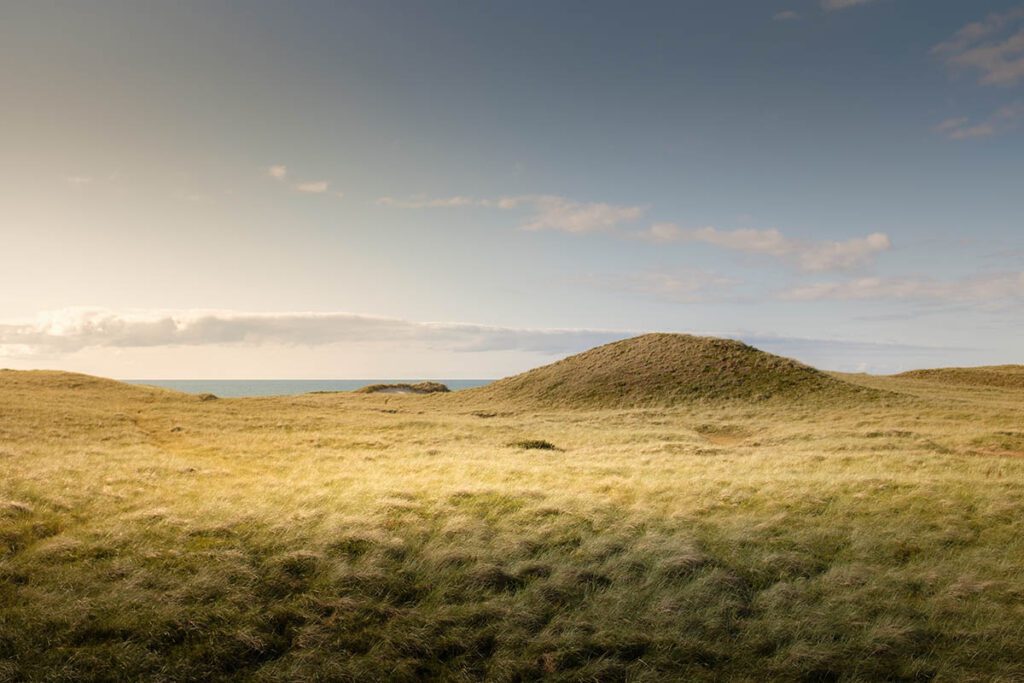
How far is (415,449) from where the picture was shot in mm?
29078

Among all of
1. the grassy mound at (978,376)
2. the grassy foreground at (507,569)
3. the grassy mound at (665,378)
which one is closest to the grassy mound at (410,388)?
the grassy mound at (665,378)

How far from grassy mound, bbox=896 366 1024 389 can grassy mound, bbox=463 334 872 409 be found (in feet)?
106

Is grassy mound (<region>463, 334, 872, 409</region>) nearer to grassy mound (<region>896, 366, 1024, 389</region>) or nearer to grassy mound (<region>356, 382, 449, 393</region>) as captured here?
grassy mound (<region>356, 382, 449, 393</region>)

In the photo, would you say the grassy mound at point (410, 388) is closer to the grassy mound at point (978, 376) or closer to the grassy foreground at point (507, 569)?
the grassy foreground at point (507, 569)

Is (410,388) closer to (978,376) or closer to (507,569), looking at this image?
(978,376)

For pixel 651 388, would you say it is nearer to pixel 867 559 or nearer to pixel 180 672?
pixel 867 559

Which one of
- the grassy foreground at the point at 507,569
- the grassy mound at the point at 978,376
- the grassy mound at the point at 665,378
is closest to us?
the grassy foreground at the point at 507,569

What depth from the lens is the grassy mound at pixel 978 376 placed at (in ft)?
253

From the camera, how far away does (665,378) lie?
6353 cm

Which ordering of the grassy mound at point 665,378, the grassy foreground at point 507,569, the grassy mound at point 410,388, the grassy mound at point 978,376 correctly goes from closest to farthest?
the grassy foreground at point 507,569 → the grassy mound at point 665,378 → the grassy mound at point 978,376 → the grassy mound at point 410,388

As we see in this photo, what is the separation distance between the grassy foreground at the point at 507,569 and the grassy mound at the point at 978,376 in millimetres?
70323

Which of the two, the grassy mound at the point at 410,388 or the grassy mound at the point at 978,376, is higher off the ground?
the grassy mound at the point at 978,376

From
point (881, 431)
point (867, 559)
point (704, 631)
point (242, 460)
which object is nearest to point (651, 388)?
point (881, 431)

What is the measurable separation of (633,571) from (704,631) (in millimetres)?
2238
